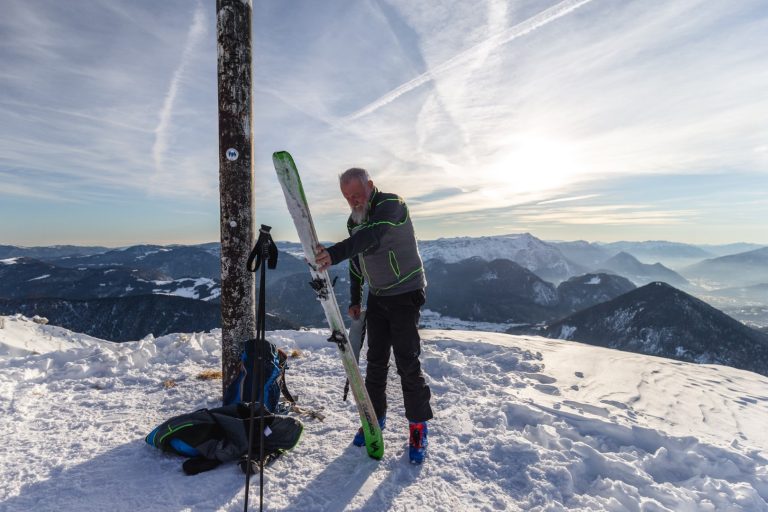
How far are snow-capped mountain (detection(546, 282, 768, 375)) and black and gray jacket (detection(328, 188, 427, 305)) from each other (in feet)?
569

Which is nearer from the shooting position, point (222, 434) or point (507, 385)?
point (222, 434)

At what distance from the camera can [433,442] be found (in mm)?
4855

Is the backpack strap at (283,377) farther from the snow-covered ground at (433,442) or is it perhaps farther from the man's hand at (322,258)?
the man's hand at (322,258)

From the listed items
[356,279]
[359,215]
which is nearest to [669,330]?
[356,279]

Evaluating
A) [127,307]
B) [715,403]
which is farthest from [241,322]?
[127,307]

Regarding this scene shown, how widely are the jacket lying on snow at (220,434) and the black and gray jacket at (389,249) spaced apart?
1.98 meters

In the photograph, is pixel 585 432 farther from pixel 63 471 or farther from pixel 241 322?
pixel 63 471

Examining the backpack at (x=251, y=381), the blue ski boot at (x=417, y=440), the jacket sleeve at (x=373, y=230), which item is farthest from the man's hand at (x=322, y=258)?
the blue ski boot at (x=417, y=440)

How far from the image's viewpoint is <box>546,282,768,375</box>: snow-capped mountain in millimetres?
140000

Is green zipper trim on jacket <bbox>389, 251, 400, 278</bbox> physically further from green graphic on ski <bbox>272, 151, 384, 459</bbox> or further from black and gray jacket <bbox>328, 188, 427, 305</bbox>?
green graphic on ski <bbox>272, 151, 384, 459</bbox>

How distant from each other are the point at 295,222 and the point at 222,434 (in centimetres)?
261

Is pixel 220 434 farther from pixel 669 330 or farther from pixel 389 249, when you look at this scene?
pixel 669 330

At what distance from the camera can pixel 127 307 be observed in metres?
194

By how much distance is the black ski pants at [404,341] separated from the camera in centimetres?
452
